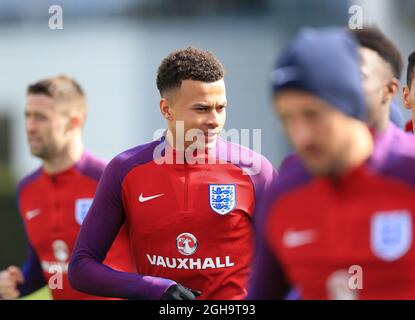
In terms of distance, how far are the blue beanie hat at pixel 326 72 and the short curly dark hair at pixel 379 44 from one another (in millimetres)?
1582

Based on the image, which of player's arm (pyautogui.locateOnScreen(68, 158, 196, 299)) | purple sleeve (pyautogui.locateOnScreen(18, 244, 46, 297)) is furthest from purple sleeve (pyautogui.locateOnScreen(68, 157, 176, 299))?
purple sleeve (pyautogui.locateOnScreen(18, 244, 46, 297))

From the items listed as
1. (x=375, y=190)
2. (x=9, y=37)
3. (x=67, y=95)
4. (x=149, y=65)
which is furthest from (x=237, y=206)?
(x=9, y=37)

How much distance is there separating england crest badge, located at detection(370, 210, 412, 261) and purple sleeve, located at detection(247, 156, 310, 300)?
0.31 meters

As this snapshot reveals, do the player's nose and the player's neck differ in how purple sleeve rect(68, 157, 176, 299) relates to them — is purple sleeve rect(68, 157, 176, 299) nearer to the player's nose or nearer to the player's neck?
the player's nose

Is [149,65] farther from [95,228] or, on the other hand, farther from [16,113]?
[95,228]

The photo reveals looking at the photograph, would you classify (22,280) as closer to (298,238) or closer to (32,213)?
(32,213)

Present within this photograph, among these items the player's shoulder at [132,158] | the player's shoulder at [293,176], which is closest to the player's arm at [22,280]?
the player's shoulder at [132,158]

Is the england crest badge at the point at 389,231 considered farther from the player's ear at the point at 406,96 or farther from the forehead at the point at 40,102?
the forehead at the point at 40,102

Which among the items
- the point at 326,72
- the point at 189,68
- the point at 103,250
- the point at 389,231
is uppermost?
the point at 189,68

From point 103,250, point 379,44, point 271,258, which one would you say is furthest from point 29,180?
point 271,258

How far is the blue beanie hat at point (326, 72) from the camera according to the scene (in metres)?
3.48

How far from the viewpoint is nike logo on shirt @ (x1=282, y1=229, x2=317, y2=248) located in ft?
12.4

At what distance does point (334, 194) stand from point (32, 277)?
12.5ft

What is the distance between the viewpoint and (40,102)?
7.45 meters
